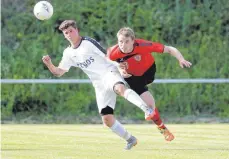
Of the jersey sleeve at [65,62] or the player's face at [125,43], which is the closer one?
the player's face at [125,43]

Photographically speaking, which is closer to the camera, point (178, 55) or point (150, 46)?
point (178, 55)

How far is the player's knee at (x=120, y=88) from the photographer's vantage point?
10007 millimetres

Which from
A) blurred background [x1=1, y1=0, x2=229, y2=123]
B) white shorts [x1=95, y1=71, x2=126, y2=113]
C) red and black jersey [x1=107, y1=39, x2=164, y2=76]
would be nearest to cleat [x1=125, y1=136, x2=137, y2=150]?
white shorts [x1=95, y1=71, x2=126, y2=113]

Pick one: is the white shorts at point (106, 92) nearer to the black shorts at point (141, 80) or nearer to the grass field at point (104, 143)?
the black shorts at point (141, 80)

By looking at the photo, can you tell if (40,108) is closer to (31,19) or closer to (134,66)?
(31,19)

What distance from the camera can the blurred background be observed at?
64.4 feet

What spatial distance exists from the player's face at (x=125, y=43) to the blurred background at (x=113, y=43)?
26.9 ft

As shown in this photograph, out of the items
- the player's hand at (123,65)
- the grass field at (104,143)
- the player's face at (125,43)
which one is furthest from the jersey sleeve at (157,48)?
the grass field at (104,143)

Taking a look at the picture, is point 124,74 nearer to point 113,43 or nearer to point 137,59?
point 137,59

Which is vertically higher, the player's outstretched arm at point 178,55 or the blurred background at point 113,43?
the player's outstretched arm at point 178,55

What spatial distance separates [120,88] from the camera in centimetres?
1005

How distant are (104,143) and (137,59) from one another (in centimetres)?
163

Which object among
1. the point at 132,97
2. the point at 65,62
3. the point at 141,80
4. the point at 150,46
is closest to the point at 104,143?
the point at 141,80

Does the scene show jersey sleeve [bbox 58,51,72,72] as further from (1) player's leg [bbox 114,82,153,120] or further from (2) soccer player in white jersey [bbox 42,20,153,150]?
(1) player's leg [bbox 114,82,153,120]
